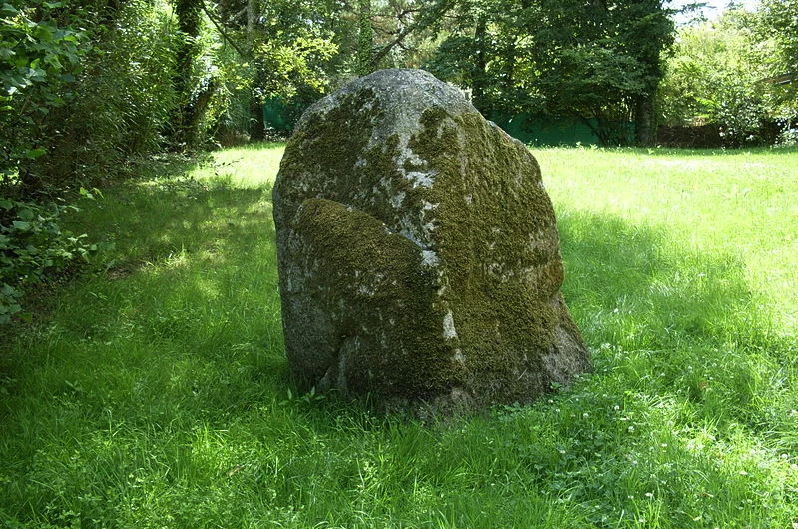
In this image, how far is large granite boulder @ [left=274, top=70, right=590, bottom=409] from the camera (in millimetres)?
→ 3488

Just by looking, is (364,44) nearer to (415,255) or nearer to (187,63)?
(187,63)

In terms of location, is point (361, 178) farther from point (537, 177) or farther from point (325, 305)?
point (537, 177)

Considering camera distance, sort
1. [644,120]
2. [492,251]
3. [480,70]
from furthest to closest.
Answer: [480,70], [644,120], [492,251]

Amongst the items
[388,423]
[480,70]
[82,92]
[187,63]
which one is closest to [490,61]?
[480,70]

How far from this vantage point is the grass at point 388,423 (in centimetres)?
279

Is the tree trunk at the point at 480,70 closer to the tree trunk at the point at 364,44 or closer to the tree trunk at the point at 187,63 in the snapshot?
the tree trunk at the point at 364,44

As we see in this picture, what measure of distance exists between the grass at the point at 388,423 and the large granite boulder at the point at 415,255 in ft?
0.75

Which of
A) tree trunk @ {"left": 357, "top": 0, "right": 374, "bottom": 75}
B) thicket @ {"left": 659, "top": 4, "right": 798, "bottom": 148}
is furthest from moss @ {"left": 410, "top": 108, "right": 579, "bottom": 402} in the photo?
tree trunk @ {"left": 357, "top": 0, "right": 374, "bottom": 75}

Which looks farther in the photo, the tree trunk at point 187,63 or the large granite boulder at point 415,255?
the tree trunk at point 187,63

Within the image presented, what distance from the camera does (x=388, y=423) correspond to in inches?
138

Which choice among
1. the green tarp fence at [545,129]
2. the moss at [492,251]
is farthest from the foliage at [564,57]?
the moss at [492,251]

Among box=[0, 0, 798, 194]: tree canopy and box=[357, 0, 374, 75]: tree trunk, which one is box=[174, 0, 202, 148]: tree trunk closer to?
box=[0, 0, 798, 194]: tree canopy

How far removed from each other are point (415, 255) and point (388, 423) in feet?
3.20

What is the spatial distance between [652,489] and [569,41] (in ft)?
81.7
